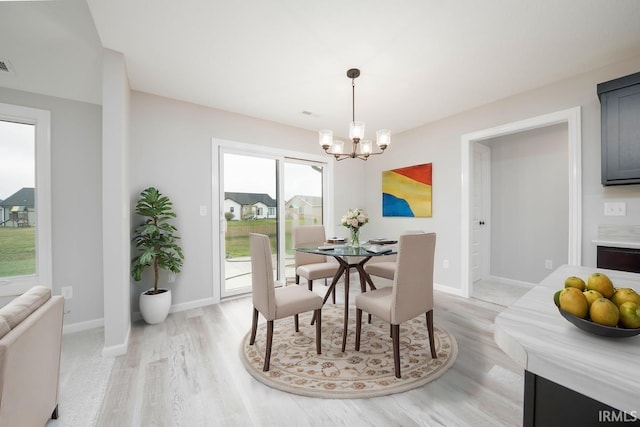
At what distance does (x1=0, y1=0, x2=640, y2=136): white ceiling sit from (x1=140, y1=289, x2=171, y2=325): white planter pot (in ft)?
7.05

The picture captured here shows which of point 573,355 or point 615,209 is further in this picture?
point 615,209

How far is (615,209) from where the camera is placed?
7.85 ft

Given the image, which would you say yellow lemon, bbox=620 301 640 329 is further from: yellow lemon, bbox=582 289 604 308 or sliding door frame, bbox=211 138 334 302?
sliding door frame, bbox=211 138 334 302

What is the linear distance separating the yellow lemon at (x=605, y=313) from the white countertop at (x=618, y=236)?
245 cm

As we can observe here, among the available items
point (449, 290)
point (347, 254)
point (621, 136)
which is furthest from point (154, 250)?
point (621, 136)

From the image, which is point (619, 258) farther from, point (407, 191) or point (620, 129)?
point (407, 191)

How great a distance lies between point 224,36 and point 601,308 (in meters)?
2.59

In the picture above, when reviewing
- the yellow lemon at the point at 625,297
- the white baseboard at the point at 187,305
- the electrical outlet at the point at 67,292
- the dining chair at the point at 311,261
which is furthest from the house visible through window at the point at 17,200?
the yellow lemon at the point at 625,297

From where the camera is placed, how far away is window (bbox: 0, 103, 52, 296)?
245 cm

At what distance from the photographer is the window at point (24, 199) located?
8.04 ft

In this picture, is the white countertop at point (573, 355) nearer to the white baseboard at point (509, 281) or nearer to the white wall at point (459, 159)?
the white wall at point (459, 159)

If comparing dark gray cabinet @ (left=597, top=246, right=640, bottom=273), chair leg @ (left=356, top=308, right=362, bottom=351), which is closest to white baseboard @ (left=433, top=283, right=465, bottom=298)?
dark gray cabinet @ (left=597, top=246, right=640, bottom=273)

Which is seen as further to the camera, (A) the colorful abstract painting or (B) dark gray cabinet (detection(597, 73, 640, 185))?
(A) the colorful abstract painting

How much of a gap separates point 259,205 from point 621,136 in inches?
153
